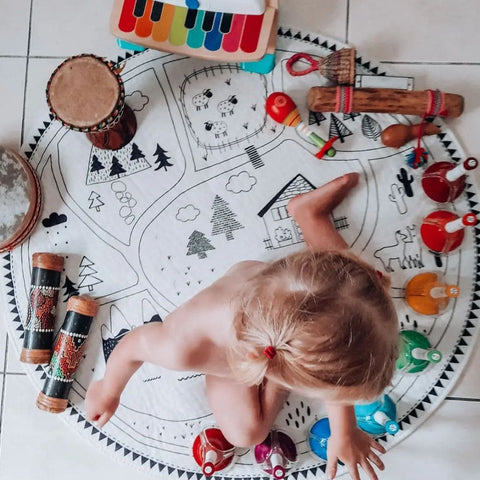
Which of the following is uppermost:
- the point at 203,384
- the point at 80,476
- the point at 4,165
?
the point at 4,165

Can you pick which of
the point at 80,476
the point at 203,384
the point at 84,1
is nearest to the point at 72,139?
the point at 84,1

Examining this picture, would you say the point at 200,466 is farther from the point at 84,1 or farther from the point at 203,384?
the point at 84,1

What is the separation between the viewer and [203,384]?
1093 mm

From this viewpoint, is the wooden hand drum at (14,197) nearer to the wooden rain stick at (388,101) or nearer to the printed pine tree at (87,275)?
the printed pine tree at (87,275)

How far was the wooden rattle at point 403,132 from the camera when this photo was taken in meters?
1.07

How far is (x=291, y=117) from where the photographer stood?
3.57ft

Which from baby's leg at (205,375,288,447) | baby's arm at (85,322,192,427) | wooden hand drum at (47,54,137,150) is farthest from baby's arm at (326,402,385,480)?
wooden hand drum at (47,54,137,150)

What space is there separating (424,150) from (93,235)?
2.17ft

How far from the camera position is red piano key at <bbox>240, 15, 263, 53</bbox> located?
3.44ft

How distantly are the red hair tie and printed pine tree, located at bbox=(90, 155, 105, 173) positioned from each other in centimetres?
61

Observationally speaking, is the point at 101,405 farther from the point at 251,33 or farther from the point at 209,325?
the point at 251,33

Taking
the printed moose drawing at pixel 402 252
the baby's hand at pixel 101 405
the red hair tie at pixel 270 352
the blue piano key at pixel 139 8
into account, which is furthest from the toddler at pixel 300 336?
the blue piano key at pixel 139 8

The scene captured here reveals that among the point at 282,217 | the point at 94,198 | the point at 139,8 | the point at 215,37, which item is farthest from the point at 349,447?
the point at 139,8

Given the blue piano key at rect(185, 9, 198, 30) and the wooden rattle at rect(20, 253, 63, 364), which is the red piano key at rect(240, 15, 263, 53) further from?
the wooden rattle at rect(20, 253, 63, 364)
